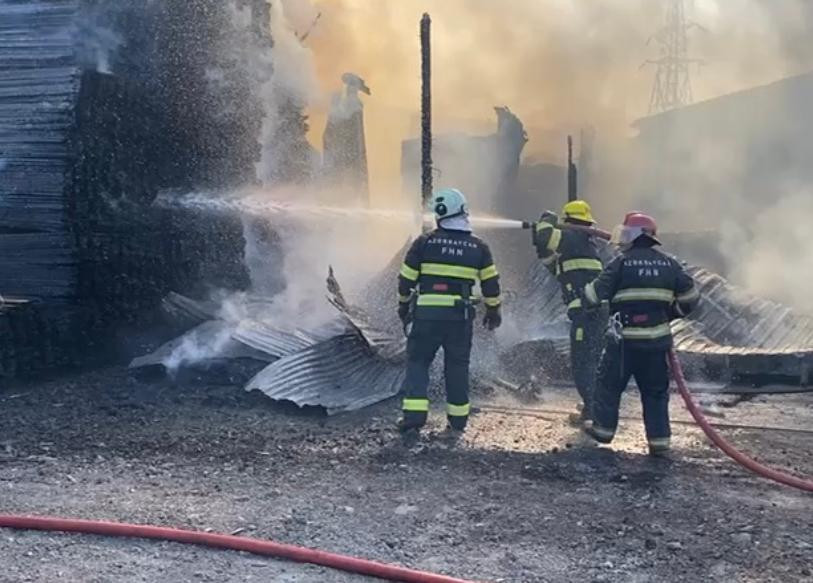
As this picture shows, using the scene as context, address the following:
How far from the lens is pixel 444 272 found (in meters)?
6.04

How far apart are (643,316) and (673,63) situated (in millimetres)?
27890

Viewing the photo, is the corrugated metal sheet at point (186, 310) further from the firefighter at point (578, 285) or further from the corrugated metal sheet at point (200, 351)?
the firefighter at point (578, 285)

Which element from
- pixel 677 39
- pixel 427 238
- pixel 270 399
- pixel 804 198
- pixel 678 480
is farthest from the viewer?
pixel 677 39

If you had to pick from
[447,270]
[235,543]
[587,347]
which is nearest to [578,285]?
[587,347]

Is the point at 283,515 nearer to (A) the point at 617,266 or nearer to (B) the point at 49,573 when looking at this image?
(B) the point at 49,573

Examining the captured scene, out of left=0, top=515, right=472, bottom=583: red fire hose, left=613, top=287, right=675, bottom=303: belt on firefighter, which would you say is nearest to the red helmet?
left=613, top=287, right=675, bottom=303: belt on firefighter

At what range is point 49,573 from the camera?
3582 mm

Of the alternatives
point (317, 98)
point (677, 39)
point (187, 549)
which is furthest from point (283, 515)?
point (677, 39)

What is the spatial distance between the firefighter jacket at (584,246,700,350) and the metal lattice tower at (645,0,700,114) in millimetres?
22173

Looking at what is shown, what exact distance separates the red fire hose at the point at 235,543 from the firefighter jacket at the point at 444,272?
2564 mm

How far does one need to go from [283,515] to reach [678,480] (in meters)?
2.43

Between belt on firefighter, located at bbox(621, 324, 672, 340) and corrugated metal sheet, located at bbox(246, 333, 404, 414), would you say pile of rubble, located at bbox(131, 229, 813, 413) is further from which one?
belt on firefighter, located at bbox(621, 324, 672, 340)

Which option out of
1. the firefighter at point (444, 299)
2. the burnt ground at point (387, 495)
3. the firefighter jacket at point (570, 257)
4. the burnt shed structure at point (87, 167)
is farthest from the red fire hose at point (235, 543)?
the burnt shed structure at point (87, 167)

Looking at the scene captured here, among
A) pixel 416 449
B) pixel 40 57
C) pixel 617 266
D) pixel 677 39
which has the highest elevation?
pixel 677 39
